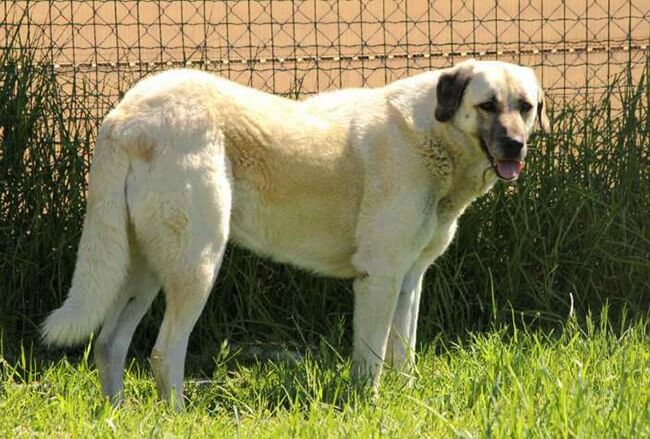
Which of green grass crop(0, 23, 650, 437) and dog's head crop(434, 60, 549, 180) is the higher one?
dog's head crop(434, 60, 549, 180)

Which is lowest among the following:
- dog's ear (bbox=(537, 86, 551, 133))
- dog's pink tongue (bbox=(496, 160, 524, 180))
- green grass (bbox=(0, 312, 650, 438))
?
green grass (bbox=(0, 312, 650, 438))

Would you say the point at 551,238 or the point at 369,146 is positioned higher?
the point at 369,146

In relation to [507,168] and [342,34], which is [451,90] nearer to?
[507,168]

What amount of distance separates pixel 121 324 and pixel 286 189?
3.00 ft

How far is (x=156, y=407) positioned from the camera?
4.68 m

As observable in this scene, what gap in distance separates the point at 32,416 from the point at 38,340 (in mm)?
1472

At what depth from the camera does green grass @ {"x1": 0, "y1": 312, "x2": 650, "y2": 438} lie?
3998 millimetres

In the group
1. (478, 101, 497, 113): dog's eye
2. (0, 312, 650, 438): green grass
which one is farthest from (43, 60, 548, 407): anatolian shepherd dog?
(0, 312, 650, 438): green grass

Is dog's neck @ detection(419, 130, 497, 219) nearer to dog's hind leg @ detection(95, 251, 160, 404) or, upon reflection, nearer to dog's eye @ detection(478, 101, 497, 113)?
dog's eye @ detection(478, 101, 497, 113)

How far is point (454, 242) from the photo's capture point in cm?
628

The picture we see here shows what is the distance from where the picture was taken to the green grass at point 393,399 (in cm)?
400

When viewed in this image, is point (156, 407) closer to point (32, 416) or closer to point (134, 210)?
point (32, 416)

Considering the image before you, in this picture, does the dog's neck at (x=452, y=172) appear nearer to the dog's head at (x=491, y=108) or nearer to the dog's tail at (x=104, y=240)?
the dog's head at (x=491, y=108)

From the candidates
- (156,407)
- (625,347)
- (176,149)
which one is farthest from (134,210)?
(625,347)
